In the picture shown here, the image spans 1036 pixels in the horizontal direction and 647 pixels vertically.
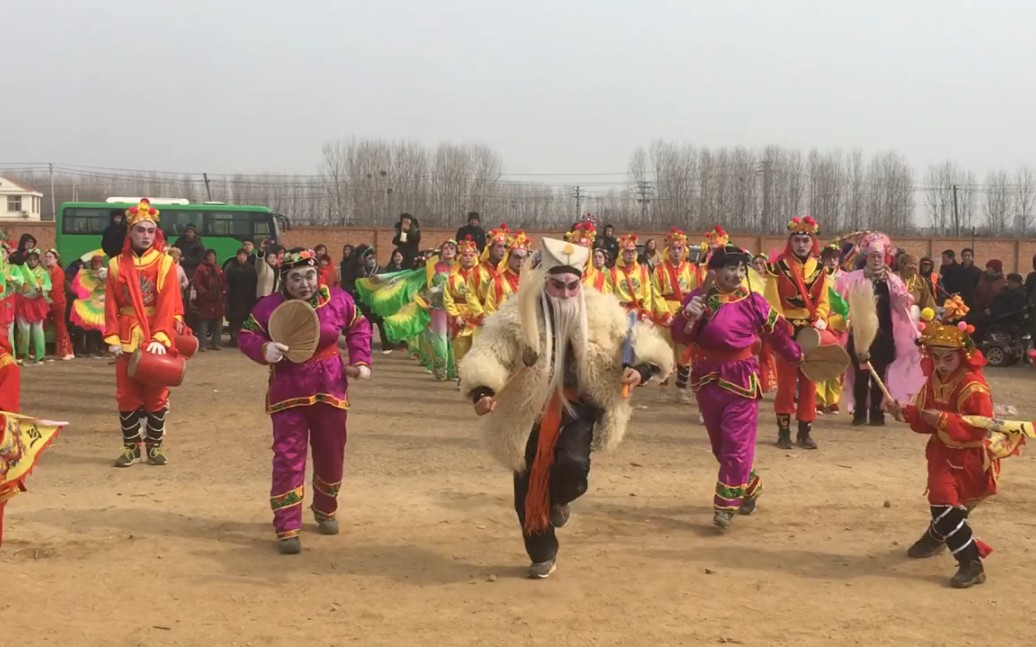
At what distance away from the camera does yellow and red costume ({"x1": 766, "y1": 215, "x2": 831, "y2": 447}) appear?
9.34 meters

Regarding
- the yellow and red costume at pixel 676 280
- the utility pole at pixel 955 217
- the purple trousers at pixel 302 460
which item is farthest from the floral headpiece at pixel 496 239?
the utility pole at pixel 955 217

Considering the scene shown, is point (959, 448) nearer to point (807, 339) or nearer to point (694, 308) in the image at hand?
point (694, 308)

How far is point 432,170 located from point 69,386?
40.5m

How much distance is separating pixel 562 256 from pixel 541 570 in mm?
1669

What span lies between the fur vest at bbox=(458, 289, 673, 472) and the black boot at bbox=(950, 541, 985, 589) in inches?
71.4

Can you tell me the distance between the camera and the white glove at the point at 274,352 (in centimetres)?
616

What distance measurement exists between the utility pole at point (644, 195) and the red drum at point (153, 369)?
44185mm

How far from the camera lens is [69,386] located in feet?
43.3

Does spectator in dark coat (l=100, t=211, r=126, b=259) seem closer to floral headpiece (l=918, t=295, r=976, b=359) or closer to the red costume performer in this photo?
the red costume performer

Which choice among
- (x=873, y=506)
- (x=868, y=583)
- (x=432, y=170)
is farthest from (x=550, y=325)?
(x=432, y=170)

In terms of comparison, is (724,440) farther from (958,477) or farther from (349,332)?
(349,332)

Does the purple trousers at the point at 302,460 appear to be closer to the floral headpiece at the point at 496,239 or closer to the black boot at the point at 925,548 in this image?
the black boot at the point at 925,548

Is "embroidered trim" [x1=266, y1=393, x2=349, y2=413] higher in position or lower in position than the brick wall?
lower

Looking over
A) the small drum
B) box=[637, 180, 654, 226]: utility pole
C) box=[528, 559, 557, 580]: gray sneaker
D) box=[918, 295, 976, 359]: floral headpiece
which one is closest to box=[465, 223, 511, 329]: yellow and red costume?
the small drum
